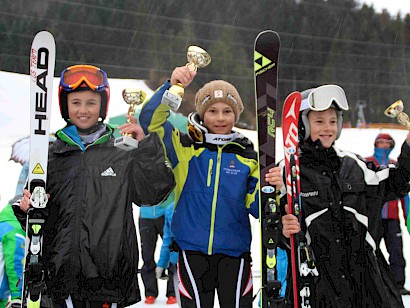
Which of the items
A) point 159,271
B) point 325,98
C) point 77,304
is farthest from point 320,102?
point 159,271

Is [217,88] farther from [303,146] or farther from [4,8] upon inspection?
[4,8]

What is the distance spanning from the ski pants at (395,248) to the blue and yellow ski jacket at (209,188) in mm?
3249

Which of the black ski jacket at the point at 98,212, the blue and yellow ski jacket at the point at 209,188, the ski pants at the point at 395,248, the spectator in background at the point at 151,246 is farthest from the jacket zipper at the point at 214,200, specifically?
the ski pants at the point at 395,248

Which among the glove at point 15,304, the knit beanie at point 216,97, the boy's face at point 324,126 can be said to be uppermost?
the knit beanie at point 216,97

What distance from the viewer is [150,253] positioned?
5.35 meters

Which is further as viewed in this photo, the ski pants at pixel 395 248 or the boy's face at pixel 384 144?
the boy's face at pixel 384 144

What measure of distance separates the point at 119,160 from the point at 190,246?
526 millimetres

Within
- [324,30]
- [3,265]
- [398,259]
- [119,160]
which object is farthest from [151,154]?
[324,30]

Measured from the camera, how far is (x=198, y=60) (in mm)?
2768

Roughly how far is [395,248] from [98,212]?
3869mm

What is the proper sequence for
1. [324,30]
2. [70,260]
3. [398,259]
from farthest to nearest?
[324,30] → [398,259] → [70,260]

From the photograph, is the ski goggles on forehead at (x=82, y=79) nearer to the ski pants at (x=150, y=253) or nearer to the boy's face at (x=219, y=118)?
the boy's face at (x=219, y=118)

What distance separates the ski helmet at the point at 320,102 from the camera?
8.98 feet

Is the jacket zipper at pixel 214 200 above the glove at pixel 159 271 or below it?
above
